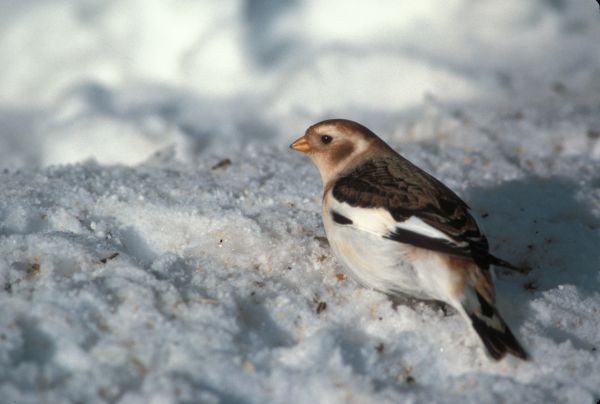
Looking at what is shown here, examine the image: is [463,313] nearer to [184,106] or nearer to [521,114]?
[521,114]

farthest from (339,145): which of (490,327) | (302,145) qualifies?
(490,327)

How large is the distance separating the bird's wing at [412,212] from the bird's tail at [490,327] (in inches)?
6.2

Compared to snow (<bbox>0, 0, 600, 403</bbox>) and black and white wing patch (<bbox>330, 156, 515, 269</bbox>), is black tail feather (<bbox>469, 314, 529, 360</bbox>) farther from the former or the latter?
black and white wing patch (<bbox>330, 156, 515, 269</bbox>)

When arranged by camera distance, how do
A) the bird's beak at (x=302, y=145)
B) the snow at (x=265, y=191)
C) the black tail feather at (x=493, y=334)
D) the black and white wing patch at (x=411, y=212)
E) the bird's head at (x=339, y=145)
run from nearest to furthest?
1. the snow at (x=265, y=191)
2. the black tail feather at (x=493, y=334)
3. the black and white wing patch at (x=411, y=212)
4. the bird's head at (x=339, y=145)
5. the bird's beak at (x=302, y=145)

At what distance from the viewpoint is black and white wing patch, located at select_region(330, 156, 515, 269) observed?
9.84 feet

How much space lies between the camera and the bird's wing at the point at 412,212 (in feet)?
9.85

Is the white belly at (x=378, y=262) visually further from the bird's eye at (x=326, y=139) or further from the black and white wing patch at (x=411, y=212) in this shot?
the bird's eye at (x=326, y=139)

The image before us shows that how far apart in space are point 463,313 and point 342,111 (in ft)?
13.2

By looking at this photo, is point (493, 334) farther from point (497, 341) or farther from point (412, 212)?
point (412, 212)

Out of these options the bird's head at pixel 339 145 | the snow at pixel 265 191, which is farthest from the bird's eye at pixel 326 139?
the snow at pixel 265 191

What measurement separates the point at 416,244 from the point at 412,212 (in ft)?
0.55

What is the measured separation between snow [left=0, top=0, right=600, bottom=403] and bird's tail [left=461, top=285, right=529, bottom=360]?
11 cm

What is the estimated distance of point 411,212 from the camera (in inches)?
123

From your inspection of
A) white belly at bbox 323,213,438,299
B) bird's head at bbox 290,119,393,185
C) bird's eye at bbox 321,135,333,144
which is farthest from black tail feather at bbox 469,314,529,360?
bird's eye at bbox 321,135,333,144
